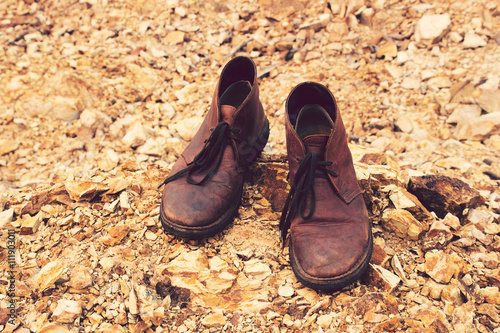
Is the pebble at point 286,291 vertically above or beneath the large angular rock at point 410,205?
beneath

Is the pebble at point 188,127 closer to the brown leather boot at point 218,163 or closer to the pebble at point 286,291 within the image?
the brown leather boot at point 218,163

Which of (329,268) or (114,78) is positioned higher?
(114,78)

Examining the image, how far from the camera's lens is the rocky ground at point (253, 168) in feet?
6.33

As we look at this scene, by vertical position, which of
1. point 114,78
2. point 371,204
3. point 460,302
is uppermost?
point 114,78

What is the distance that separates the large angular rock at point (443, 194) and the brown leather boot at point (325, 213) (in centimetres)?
76

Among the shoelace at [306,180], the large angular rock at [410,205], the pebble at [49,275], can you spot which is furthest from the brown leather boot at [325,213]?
the pebble at [49,275]

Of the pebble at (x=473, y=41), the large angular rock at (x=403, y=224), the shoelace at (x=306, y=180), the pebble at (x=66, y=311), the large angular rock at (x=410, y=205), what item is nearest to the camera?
the pebble at (x=66, y=311)

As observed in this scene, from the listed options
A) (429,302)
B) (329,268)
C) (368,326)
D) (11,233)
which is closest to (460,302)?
(429,302)

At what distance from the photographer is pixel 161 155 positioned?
10.9ft

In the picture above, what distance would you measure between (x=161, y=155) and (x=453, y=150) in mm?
3089

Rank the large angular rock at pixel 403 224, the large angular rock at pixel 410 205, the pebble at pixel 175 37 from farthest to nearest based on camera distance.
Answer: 1. the pebble at pixel 175 37
2. the large angular rock at pixel 410 205
3. the large angular rock at pixel 403 224

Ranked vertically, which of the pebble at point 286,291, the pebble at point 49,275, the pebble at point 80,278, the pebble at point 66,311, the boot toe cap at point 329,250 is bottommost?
the pebble at point 286,291

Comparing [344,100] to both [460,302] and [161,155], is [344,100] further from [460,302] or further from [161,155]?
[460,302]

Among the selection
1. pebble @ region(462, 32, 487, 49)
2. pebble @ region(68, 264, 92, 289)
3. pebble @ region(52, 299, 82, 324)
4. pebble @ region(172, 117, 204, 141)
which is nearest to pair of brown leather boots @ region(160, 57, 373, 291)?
pebble @ region(68, 264, 92, 289)
